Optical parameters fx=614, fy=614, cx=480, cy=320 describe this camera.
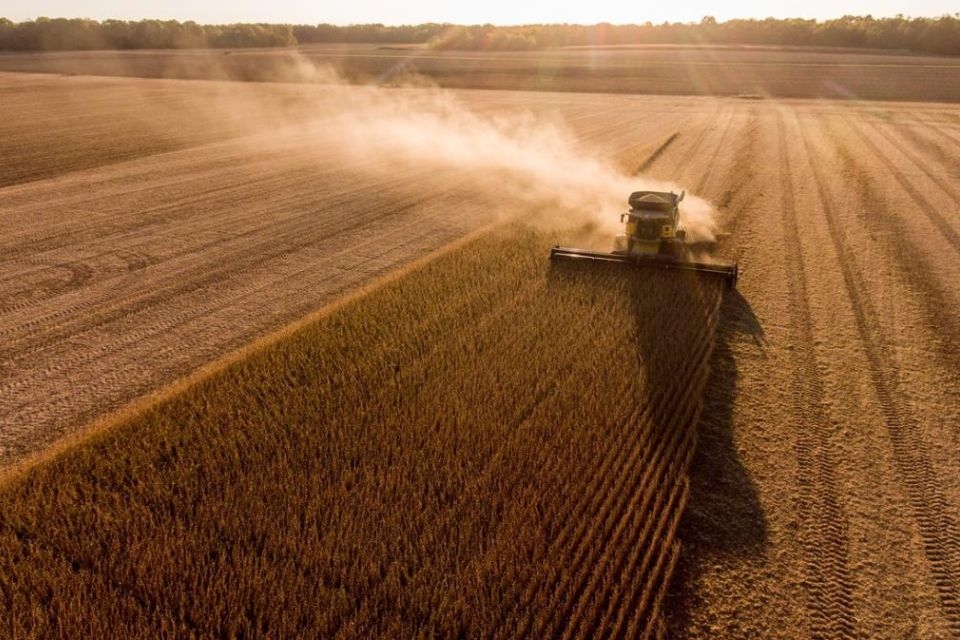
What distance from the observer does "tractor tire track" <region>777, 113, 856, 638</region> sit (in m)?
5.20

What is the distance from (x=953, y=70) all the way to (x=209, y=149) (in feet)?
247

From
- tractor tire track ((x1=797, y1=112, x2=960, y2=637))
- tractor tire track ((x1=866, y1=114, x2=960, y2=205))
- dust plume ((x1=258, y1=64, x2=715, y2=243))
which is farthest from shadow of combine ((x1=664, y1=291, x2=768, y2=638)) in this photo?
tractor tire track ((x1=866, y1=114, x2=960, y2=205))

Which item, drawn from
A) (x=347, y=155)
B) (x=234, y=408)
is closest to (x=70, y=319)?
(x=234, y=408)

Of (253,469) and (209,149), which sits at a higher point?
(209,149)

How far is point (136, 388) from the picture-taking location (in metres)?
8.50

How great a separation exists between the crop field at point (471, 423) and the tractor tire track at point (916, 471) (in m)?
0.03

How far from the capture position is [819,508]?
627 cm

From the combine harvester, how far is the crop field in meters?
0.40

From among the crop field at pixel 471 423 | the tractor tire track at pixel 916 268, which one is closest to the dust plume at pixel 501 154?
the crop field at pixel 471 423

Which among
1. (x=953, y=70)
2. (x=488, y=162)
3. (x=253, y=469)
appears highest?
(x=953, y=70)

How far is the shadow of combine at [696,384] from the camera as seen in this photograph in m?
5.90

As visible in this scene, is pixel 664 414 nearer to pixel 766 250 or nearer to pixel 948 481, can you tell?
pixel 948 481

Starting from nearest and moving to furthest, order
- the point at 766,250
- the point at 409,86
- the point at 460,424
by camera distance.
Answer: the point at 460,424
the point at 766,250
the point at 409,86

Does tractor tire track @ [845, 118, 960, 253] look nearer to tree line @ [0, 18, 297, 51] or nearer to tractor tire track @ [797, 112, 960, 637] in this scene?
tractor tire track @ [797, 112, 960, 637]
